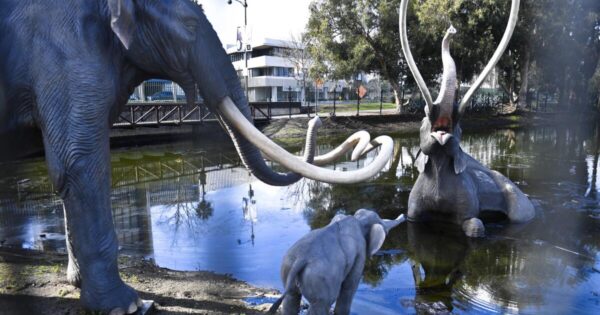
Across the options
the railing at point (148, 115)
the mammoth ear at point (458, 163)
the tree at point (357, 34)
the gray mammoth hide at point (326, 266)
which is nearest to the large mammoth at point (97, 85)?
the gray mammoth hide at point (326, 266)

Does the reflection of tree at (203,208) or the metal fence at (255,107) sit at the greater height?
the metal fence at (255,107)

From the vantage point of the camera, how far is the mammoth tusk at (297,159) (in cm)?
212

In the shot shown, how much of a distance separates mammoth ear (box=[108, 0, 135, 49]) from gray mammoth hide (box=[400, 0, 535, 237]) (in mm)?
3174

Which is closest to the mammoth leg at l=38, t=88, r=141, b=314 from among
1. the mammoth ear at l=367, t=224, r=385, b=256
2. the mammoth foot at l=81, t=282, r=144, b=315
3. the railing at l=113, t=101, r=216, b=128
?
the mammoth foot at l=81, t=282, r=144, b=315

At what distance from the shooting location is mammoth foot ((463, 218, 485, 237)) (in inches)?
187

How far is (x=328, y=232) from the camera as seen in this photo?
266 centimetres

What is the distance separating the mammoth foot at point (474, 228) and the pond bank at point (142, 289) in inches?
94.9

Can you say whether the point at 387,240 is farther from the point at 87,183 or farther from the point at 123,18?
the point at 123,18

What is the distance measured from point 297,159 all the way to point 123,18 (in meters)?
0.97

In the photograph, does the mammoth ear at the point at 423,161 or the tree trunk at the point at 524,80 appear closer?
the mammoth ear at the point at 423,161

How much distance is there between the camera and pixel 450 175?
4910mm

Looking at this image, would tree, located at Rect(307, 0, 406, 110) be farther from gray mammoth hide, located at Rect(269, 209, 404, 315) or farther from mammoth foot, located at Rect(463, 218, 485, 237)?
gray mammoth hide, located at Rect(269, 209, 404, 315)

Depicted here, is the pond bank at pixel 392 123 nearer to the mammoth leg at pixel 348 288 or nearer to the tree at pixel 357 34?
the tree at pixel 357 34

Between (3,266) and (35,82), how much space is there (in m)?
1.79
